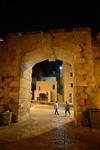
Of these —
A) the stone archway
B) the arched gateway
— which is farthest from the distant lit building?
the arched gateway

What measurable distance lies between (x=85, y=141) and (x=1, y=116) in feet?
16.8

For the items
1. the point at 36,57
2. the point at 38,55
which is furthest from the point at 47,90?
the point at 38,55

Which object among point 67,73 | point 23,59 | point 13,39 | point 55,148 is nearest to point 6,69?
point 23,59

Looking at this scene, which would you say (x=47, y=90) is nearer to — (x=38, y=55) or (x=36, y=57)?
(x=36, y=57)

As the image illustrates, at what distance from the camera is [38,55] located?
10.7m

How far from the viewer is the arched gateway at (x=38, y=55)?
8.73 meters

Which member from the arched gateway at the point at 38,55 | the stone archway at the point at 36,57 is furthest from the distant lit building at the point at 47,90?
the arched gateway at the point at 38,55

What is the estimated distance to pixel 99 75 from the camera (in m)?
8.89

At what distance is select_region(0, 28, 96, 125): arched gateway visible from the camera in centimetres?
873

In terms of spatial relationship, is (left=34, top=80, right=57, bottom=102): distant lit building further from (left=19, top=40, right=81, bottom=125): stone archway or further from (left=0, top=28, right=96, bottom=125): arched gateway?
(left=0, top=28, right=96, bottom=125): arched gateway

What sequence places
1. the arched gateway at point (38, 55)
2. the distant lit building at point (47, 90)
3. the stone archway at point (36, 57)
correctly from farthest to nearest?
the distant lit building at point (47, 90)
the stone archway at point (36, 57)
the arched gateway at point (38, 55)

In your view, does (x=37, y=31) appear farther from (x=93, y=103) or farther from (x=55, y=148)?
(x=55, y=148)

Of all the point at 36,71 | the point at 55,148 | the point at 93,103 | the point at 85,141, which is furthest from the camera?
the point at 36,71

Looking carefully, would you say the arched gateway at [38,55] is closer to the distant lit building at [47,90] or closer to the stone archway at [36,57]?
the stone archway at [36,57]
